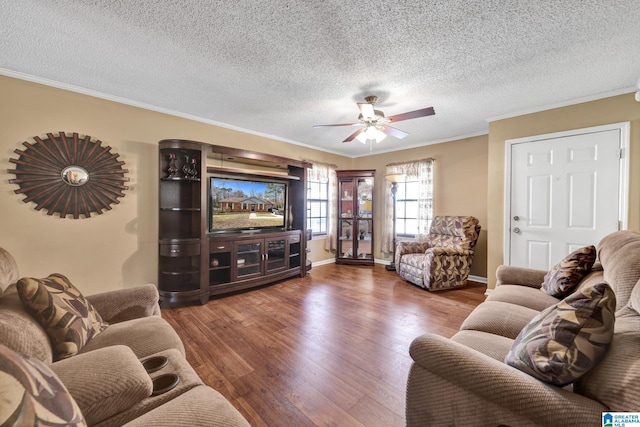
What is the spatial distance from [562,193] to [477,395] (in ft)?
10.7

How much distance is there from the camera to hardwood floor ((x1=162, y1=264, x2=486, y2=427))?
5.03 ft

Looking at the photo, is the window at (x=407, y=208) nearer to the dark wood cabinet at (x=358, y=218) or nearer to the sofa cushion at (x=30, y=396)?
the dark wood cabinet at (x=358, y=218)

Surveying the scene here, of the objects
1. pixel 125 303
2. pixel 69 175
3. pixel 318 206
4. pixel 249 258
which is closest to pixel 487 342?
pixel 125 303

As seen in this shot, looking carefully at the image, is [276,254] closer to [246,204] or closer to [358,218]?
[246,204]

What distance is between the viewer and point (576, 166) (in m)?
2.94

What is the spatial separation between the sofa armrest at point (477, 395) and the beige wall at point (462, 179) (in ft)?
12.6

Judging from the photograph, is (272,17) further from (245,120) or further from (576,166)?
(576,166)

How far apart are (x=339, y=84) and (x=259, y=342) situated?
2.64m

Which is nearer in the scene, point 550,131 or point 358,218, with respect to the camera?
point 550,131

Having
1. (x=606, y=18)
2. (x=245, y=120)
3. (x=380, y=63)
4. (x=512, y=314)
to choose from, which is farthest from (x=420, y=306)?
(x=245, y=120)

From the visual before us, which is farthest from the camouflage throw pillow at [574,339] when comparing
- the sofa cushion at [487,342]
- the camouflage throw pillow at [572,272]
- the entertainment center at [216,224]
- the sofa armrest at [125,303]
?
the entertainment center at [216,224]

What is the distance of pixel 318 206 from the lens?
5453 millimetres

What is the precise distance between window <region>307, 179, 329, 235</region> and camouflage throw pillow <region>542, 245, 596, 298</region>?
395 cm

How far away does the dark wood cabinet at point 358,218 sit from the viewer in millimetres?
5355
